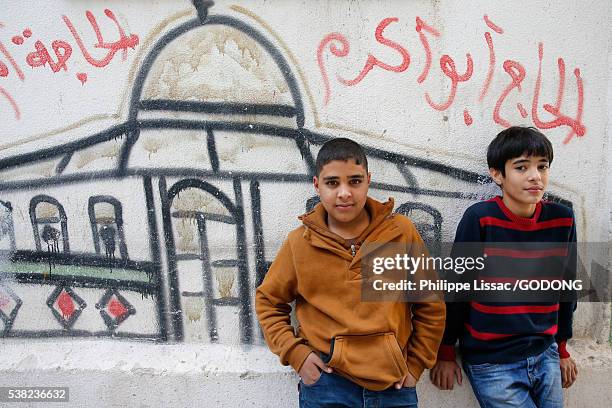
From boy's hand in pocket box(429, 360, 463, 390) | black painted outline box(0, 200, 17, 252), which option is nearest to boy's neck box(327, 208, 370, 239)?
boy's hand in pocket box(429, 360, 463, 390)

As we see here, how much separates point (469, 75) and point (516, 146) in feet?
1.46

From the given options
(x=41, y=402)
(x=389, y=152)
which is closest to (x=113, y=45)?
(x=389, y=152)

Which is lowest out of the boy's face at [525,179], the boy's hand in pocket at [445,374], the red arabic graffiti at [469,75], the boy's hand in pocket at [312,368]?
the boy's hand in pocket at [445,374]

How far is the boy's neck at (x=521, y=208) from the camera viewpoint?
2.21m

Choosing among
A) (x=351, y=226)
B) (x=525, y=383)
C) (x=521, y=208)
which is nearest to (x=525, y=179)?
(x=521, y=208)

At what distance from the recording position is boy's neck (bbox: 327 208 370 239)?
2143mm

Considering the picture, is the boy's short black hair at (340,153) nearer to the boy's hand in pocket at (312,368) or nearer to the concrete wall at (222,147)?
the concrete wall at (222,147)

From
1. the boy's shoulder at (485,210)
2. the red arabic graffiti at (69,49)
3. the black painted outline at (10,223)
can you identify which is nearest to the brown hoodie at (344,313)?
the boy's shoulder at (485,210)

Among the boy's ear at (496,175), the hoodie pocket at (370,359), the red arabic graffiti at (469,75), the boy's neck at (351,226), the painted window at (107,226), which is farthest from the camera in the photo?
the painted window at (107,226)

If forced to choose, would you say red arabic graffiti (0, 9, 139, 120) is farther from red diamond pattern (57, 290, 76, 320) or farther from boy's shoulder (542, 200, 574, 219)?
boy's shoulder (542, 200, 574, 219)

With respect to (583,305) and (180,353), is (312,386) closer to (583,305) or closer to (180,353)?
(180,353)

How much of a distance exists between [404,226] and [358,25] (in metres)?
0.97

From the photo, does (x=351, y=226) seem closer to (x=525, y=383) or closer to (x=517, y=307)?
(x=517, y=307)

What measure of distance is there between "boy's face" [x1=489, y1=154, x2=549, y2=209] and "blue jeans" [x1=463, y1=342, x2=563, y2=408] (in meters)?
0.67
